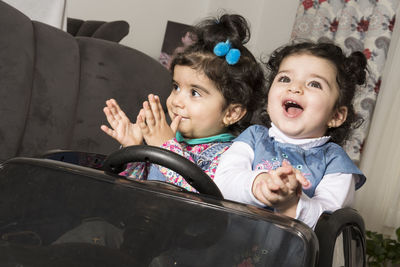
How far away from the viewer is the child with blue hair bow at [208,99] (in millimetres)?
1476

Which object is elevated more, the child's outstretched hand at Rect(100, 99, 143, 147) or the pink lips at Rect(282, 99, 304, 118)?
the pink lips at Rect(282, 99, 304, 118)

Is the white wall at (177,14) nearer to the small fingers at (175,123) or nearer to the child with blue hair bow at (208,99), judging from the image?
the child with blue hair bow at (208,99)

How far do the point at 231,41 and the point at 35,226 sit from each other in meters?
1.07

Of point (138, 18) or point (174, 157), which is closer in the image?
point (174, 157)

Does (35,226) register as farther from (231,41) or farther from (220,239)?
(231,41)

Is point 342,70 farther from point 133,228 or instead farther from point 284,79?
point 133,228

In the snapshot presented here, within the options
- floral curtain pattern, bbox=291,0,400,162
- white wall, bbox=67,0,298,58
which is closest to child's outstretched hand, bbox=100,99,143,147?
floral curtain pattern, bbox=291,0,400,162

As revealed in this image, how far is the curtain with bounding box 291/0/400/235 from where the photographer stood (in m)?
3.03

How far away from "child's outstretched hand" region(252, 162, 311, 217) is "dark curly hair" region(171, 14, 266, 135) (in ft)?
1.84

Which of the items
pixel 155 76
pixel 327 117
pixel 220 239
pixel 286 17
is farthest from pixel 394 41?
pixel 220 239

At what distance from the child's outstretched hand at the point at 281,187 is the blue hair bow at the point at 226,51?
0.59 metres

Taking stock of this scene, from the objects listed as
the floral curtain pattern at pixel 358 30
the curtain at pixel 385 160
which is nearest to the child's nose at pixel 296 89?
the floral curtain pattern at pixel 358 30

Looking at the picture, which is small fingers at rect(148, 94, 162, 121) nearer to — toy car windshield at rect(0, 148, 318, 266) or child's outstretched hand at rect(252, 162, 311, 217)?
child's outstretched hand at rect(252, 162, 311, 217)

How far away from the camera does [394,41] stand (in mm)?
3238
